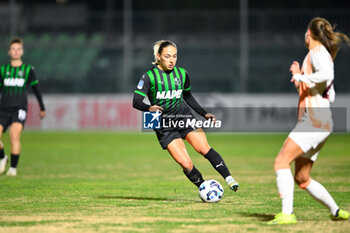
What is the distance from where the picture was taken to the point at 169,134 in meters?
8.69

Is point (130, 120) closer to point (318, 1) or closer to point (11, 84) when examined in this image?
point (318, 1)

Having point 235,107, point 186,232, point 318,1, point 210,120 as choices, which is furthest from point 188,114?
point 318,1

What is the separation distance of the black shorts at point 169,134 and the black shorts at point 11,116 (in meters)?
4.64

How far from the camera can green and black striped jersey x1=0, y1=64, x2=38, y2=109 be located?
12.5 meters

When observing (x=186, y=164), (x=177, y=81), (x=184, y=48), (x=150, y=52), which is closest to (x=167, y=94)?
(x=177, y=81)

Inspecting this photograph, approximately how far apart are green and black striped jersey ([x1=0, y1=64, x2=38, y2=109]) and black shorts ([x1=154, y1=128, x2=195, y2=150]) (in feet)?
15.6

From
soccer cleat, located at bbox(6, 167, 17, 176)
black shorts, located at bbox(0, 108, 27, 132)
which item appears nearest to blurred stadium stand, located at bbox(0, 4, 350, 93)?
soccer cleat, located at bbox(6, 167, 17, 176)

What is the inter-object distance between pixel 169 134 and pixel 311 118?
256cm

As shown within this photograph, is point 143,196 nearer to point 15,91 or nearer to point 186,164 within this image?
point 186,164

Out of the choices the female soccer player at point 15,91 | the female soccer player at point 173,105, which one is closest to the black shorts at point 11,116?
the female soccer player at point 15,91

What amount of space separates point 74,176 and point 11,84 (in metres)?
2.19

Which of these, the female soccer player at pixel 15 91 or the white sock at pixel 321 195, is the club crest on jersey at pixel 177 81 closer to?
the white sock at pixel 321 195

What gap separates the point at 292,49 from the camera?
33.2 metres

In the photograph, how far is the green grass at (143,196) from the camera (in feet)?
22.2
